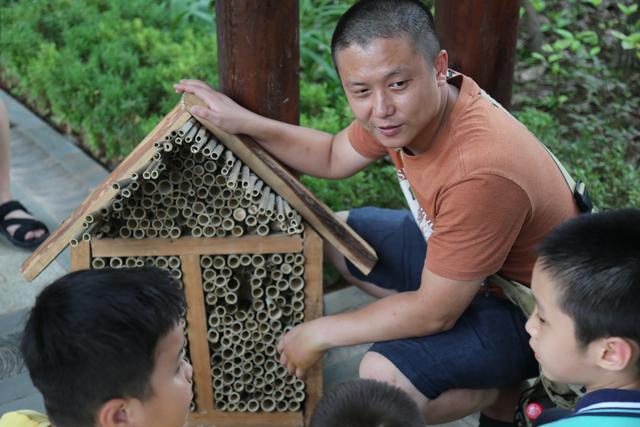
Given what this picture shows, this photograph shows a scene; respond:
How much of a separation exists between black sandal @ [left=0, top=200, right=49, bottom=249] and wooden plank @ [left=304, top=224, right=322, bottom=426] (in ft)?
6.14

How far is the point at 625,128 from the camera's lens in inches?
213

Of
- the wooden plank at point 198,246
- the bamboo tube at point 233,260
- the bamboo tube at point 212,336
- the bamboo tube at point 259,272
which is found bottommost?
the bamboo tube at point 212,336

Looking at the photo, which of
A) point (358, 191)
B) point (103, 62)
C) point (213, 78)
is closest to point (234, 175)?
point (358, 191)

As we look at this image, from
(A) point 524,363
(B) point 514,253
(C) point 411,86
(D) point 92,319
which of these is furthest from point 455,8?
(D) point 92,319

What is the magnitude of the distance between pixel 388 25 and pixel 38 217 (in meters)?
2.72

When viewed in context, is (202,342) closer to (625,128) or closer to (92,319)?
(92,319)

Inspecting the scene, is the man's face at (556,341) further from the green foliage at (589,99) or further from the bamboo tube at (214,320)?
the green foliage at (589,99)

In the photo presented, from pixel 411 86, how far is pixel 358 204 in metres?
1.88

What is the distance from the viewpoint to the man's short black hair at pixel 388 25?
2.34 meters

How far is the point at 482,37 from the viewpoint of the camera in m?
3.05

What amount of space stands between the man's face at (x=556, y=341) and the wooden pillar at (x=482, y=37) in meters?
1.24

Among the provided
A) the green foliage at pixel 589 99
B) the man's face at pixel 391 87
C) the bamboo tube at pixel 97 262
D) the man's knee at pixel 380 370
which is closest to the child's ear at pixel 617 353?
the man's knee at pixel 380 370

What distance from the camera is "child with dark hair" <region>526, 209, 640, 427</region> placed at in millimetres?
1896

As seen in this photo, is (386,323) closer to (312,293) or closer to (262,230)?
(312,293)
